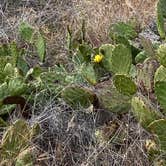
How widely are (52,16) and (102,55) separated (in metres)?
1.11

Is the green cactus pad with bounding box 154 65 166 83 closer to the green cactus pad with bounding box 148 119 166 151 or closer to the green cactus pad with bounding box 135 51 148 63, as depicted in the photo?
the green cactus pad with bounding box 148 119 166 151

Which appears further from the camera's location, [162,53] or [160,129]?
[162,53]

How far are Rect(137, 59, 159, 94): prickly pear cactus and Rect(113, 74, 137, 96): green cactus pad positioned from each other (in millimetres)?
163

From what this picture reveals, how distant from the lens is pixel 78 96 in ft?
7.30

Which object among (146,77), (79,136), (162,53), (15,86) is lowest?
(79,136)

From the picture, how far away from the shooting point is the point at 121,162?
80.3 inches

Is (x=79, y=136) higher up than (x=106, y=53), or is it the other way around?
(x=106, y=53)

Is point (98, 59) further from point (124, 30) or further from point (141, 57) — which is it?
point (124, 30)

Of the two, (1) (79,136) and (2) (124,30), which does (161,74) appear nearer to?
(1) (79,136)

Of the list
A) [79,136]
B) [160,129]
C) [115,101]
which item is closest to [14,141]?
[79,136]

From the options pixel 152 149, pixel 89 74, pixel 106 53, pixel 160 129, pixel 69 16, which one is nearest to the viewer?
pixel 160 129

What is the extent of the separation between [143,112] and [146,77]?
31cm

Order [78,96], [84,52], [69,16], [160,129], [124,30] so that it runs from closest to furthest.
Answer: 1. [160,129]
2. [78,96]
3. [84,52]
4. [124,30]
5. [69,16]

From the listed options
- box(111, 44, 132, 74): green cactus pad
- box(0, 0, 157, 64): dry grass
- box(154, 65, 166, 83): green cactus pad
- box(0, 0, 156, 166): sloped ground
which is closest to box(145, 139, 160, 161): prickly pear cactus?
box(0, 0, 156, 166): sloped ground
